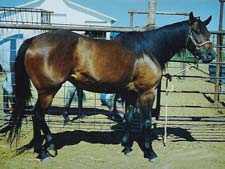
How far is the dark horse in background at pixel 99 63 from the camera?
158 inches

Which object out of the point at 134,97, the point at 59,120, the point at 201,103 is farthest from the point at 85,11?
the point at 134,97

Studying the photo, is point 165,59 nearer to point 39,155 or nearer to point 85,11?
point 39,155

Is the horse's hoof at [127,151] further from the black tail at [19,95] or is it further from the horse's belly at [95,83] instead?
the black tail at [19,95]

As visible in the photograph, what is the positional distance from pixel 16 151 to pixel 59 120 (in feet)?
6.13

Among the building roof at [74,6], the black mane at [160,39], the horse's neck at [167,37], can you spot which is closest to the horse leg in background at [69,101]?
the black mane at [160,39]

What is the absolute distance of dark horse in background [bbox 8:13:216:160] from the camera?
401 cm

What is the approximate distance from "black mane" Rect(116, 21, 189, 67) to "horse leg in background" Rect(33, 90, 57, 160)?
4.58 ft

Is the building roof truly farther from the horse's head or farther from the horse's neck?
the horse's head

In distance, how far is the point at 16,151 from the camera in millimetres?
4492

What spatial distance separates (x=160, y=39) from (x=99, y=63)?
1.03 metres

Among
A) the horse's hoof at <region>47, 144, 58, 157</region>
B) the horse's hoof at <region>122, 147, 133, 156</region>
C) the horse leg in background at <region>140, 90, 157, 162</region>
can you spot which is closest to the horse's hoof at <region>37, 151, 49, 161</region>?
the horse's hoof at <region>47, 144, 58, 157</region>

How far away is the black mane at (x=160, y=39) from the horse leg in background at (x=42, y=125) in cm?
140

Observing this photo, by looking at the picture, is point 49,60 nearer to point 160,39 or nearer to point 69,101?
point 160,39

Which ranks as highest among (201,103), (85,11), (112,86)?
(85,11)
